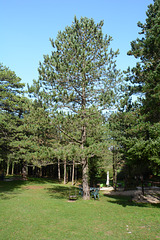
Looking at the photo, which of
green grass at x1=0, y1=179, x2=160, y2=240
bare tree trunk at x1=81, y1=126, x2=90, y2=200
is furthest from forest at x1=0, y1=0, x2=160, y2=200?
green grass at x1=0, y1=179, x2=160, y2=240

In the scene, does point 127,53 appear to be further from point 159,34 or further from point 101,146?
point 101,146

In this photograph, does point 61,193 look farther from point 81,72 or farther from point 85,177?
point 81,72

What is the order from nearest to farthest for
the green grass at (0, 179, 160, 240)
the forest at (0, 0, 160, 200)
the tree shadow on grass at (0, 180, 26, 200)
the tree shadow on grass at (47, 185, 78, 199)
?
1. the green grass at (0, 179, 160, 240)
2. the forest at (0, 0, 160, 200)
3. the tree shadow on grass at (0, 180, 26, 200)
4. the tree shadow on grass at (47, 185, 78, 199)

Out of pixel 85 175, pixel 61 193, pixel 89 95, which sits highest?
pixel 89 95

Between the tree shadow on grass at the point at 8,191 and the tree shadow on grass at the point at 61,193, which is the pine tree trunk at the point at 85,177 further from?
the tree shadow on grass at the point at 8,191

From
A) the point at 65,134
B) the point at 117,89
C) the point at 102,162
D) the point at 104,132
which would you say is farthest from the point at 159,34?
the point at 102,162

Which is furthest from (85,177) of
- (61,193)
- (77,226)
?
(77,226)

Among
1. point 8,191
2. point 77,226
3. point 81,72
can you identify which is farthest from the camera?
point 8,191

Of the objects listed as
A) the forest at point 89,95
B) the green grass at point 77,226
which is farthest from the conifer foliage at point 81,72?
the green grass at point 77,226

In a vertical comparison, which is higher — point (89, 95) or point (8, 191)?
point (89, 95)

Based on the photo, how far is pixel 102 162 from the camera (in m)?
21.4

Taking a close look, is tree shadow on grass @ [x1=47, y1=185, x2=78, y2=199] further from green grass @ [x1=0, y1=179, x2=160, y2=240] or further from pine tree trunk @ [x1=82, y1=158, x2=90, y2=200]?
green grass @ [x1=0, y1=179, x2=160, y2=240]

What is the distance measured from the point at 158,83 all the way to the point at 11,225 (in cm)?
1128

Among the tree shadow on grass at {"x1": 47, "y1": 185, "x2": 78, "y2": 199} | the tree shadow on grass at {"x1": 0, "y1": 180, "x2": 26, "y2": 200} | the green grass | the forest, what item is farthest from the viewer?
the tree shadow on grass at {"x1": 47, "y1": 185, "x2": 78, "y2": 199}
